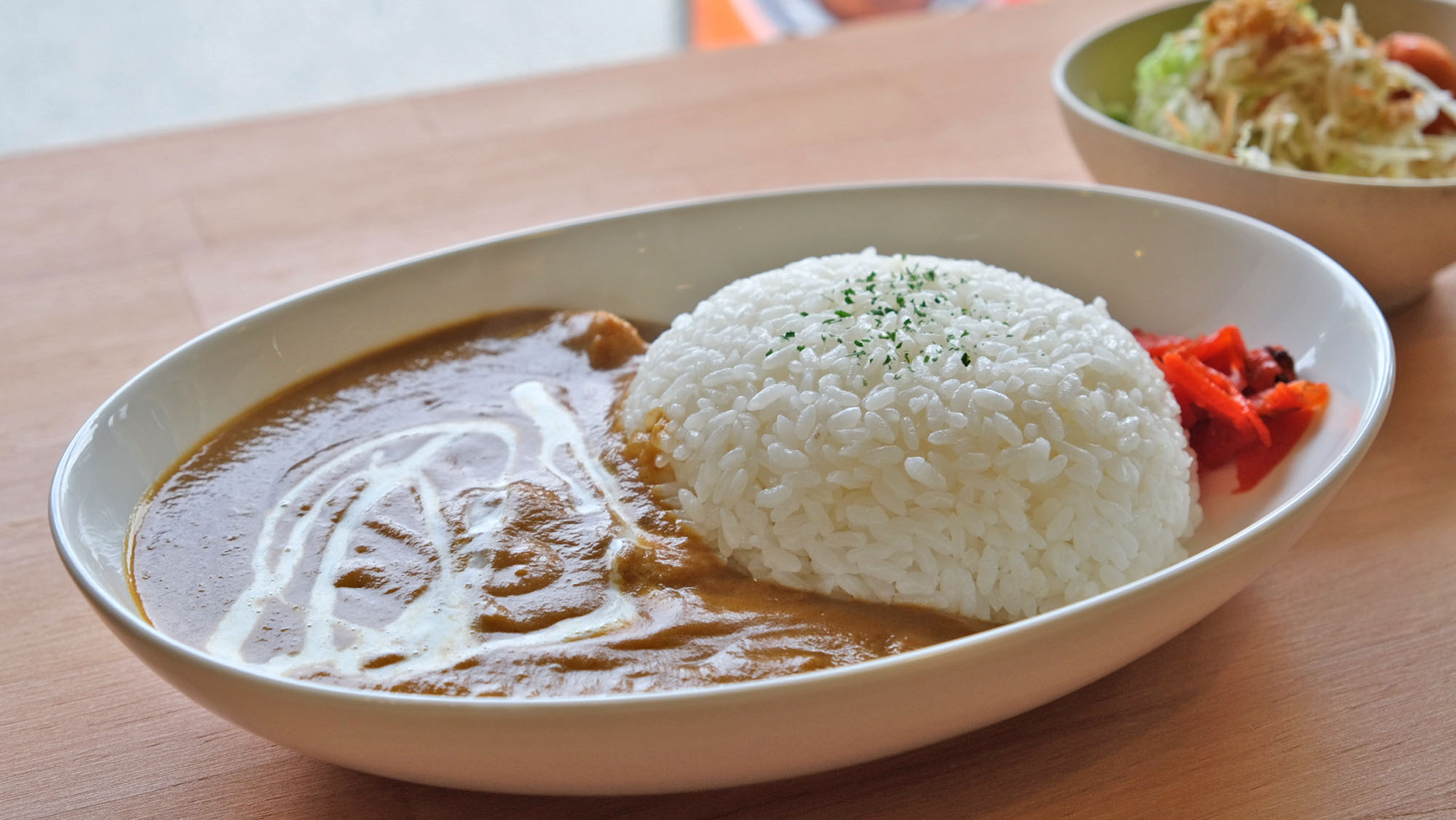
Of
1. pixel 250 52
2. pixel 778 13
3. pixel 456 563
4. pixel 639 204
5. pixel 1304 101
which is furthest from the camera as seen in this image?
pixel 250 52

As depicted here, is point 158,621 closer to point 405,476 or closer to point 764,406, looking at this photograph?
point 405,476

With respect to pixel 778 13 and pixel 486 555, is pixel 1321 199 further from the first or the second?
pixel 778 13

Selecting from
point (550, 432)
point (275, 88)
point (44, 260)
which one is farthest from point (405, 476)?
point (275, 88)

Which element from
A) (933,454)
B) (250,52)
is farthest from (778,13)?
(933,454)

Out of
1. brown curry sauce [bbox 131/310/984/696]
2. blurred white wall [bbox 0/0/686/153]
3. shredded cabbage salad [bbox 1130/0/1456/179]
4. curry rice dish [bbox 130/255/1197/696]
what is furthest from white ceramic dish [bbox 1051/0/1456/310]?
blurred white wall [bbox 0/0/686/153]

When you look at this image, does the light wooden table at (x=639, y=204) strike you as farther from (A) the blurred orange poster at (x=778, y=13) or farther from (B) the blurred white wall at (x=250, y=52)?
(B) the blurred white wall at (x=250, y=52)

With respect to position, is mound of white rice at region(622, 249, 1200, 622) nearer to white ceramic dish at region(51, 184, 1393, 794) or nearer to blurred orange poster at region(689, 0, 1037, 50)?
white ceramic dish at region(51, 184, 1393, 794)
